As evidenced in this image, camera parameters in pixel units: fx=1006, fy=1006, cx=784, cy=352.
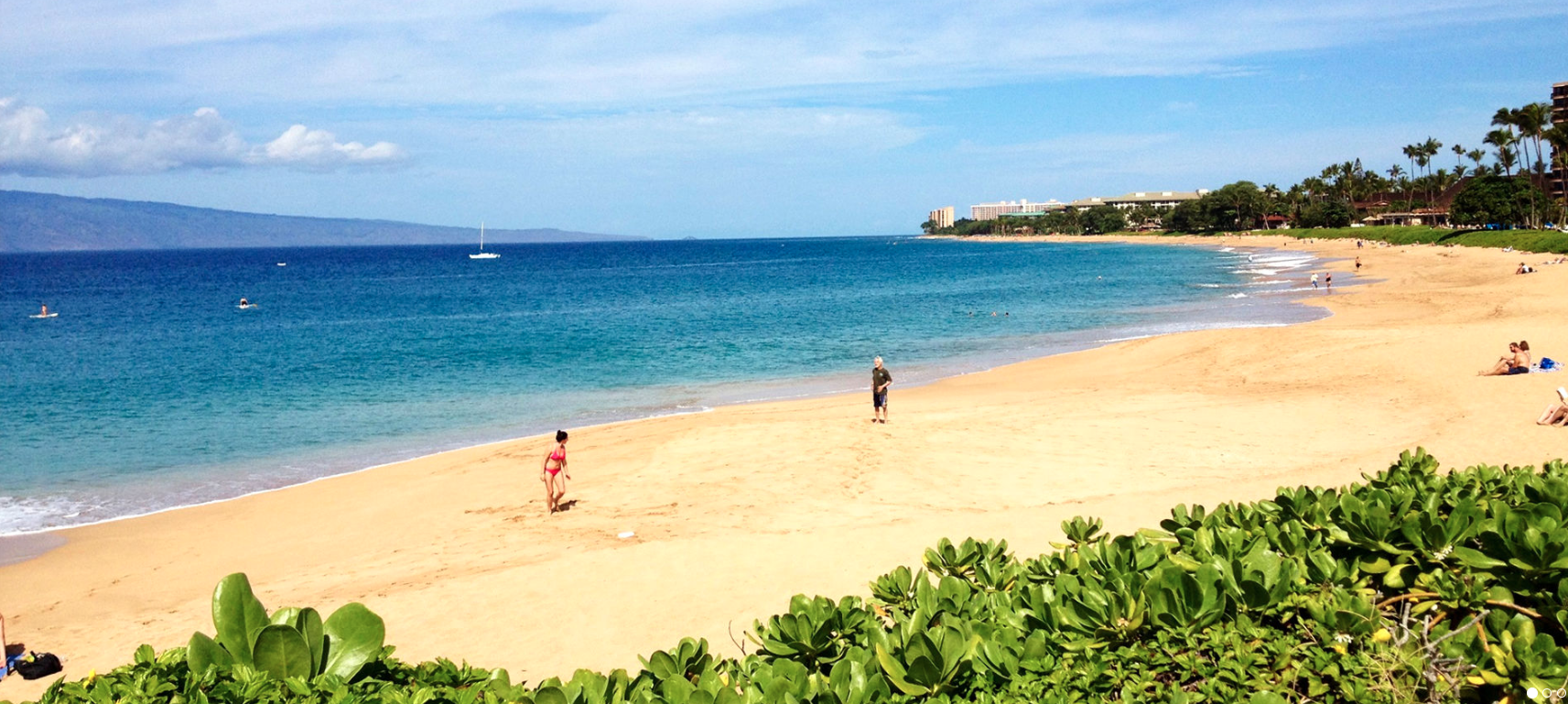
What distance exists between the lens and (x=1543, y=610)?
3396 mm

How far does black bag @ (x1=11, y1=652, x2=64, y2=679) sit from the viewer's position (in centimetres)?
936

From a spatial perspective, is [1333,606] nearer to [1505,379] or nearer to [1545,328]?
[1505,379]

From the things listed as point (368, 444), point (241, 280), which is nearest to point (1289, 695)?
point (368, 444)

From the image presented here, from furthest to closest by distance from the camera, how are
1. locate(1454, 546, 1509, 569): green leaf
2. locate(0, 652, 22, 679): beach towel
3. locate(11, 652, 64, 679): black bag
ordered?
locate(0, 652, 22, 679): beach towel, locate(11, 652, 64, 679): black bag, locate(1454, 546, 1509, 569): green leaf

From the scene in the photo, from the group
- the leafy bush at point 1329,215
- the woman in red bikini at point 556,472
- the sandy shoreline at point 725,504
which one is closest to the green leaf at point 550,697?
the sandy shoreline at point 725,504

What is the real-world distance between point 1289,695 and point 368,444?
20889mm

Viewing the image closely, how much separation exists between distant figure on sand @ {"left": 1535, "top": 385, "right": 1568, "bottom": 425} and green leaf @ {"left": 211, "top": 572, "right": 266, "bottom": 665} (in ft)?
56.0

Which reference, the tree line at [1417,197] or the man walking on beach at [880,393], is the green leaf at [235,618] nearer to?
the man walking on beach at [880,393]

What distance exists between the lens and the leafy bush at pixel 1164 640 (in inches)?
119

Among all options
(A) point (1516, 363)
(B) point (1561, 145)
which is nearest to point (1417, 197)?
(B) point (1561, 145)

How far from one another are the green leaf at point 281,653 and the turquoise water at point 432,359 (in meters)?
16.3

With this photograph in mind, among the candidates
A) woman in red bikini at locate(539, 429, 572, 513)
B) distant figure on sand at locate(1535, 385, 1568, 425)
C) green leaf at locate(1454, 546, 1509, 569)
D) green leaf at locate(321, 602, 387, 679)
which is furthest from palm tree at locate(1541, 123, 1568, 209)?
green leaf at locate(321, 602, 387, 679)

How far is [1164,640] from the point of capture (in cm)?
334

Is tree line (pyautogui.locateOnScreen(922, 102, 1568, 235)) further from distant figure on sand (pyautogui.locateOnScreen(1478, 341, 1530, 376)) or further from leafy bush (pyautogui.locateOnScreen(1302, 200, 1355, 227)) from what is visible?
distant figure on sand (pyautogui.locateOnScreen(1478, 341, 1530, 376))
